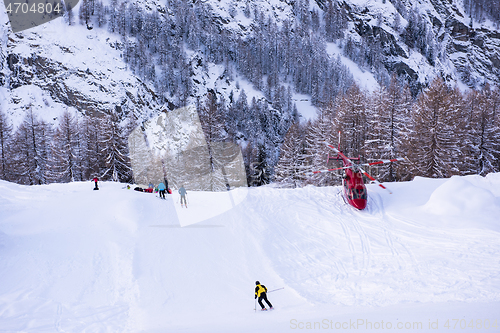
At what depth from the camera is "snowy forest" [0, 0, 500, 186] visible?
23859mm

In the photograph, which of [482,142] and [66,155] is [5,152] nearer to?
[66,155]

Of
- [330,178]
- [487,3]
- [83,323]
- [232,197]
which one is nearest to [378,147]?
[330,178]

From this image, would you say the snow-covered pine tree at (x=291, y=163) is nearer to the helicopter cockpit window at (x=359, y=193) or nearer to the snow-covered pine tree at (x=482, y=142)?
the snow-covered pine tree at (x=482, y=142)

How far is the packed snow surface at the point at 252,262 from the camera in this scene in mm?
→ 7121

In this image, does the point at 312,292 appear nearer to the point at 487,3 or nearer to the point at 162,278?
the point at 162,278

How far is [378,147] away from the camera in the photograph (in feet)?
81.9

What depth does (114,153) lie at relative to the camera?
2808cm

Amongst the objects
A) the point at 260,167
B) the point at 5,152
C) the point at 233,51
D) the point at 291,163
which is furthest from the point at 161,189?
the point at 233,51

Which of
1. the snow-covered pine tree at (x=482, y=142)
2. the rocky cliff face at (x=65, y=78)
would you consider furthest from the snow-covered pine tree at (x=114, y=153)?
the snow-covered pine tree at (x=482, y=142)

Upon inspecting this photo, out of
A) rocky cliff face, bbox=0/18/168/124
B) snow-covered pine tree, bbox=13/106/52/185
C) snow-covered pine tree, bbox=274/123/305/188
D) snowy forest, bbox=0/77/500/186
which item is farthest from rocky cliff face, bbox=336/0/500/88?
snow-covered pine tree, bbox=13/106/52/185

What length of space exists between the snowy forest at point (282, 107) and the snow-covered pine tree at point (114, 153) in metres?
0.12

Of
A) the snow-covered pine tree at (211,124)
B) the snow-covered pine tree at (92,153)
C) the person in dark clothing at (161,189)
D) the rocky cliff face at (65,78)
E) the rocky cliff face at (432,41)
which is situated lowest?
the person in dark clothing at (161,189)

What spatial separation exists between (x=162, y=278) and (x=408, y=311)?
26.6 feet

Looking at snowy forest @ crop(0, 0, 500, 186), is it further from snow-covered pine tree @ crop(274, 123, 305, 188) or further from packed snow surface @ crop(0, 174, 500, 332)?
packed snow surface @ crop(0, 174, 500, 332)
